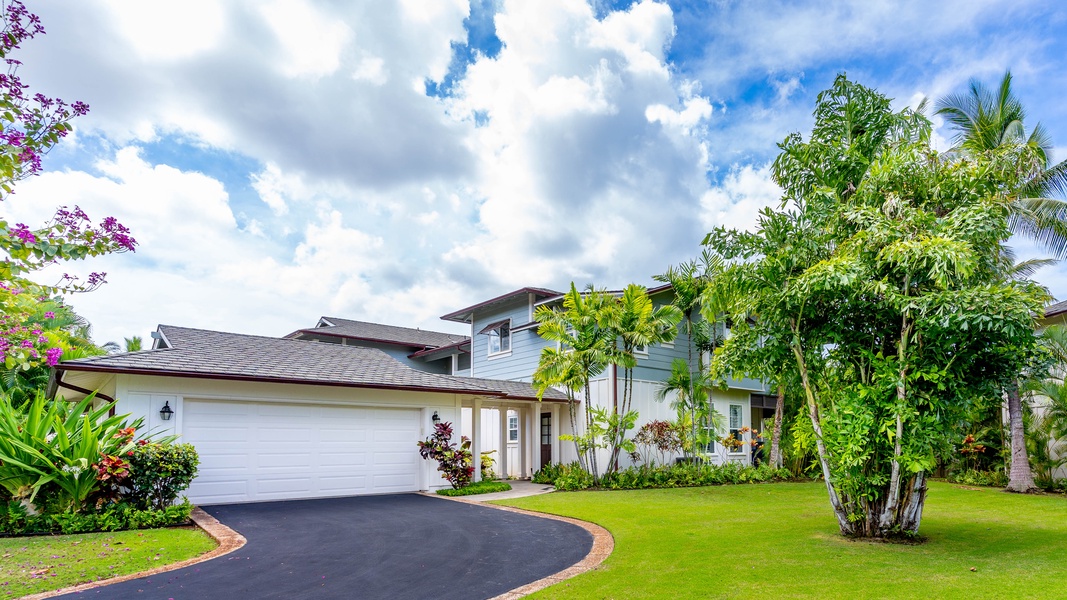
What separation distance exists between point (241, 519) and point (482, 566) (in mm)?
5386

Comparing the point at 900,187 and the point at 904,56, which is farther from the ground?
the point at 904,56

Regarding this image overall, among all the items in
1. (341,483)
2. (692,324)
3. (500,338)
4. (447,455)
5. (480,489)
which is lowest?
(480,489)

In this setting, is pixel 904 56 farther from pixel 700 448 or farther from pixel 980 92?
pixel 700 448

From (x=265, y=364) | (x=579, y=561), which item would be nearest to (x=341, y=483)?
(x=265, y=364)

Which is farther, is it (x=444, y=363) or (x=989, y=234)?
(x=444, y=363)

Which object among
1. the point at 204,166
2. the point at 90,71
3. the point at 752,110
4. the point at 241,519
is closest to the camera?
the point at 90,71

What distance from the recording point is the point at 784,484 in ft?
58.2

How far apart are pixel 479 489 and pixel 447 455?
1192 millimetres

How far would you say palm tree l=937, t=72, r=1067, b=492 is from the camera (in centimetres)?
1541

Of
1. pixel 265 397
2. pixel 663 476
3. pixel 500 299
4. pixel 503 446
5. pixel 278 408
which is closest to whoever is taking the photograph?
pixel 265 397

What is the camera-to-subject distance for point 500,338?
21.9 m

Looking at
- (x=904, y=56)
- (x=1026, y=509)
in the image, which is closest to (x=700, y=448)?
(x=1026, y=509)

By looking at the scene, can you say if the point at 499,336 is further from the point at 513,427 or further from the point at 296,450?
the point at 296,450

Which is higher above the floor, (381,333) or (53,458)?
(381,333)
